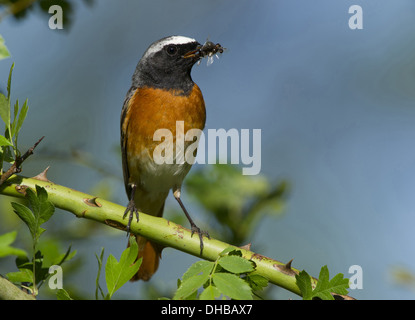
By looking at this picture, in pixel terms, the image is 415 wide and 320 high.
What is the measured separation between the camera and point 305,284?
4.76 feet

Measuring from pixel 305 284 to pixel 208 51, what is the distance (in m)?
2.52

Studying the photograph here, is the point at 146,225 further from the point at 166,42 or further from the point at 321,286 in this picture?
the point at 166,42

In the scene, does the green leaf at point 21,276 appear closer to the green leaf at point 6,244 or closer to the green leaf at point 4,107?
the green leaf at point 6,244

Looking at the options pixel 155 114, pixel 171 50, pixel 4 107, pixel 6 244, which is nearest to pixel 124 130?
pixel 155 114

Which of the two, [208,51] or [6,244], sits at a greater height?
[208,51]

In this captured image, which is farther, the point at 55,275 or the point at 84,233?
the point at 84,233

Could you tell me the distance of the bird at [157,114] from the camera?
365 centimetres

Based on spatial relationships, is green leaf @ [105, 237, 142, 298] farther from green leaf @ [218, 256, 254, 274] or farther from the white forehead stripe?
the white forehead stripe

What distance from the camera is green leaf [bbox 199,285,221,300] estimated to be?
4.14 ft

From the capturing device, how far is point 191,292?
1262 mm

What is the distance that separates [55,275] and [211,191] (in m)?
1.05

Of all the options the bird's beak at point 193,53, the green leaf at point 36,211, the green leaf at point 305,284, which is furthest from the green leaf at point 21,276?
the bird's beak at point 193,53
